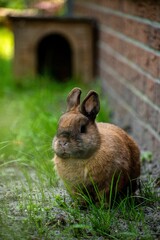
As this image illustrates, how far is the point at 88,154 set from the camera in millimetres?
3879

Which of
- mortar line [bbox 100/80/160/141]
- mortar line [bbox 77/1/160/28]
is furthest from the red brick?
mortar line [bbox 100/80/160/141]

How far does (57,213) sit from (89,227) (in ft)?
1.42

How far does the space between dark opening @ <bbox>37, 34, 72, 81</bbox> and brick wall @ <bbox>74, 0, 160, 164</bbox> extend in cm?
127

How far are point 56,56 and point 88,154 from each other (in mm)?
5940

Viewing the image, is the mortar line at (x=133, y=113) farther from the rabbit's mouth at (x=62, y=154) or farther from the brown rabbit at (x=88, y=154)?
the rabbit's mouth at (x=62, y=154)

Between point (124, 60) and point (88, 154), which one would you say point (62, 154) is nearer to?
point (88, 154)

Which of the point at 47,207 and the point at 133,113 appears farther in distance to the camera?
the point at 133,113

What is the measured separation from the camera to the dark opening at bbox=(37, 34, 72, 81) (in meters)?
9.54

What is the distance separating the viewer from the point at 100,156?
3908 millimetres

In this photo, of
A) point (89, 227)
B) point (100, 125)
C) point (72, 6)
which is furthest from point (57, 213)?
point (72, 6)

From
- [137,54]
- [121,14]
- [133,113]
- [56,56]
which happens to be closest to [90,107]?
[137,54]

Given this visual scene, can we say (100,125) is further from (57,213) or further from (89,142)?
(57,213)

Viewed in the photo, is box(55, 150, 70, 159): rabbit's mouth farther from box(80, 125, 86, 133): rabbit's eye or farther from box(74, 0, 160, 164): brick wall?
box(74, 0, 160, 164): brick wall

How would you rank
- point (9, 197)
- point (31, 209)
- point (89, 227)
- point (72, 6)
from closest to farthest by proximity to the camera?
point (89, 227) → point (31, 209) → point (9, 197) → point (72, 6)
